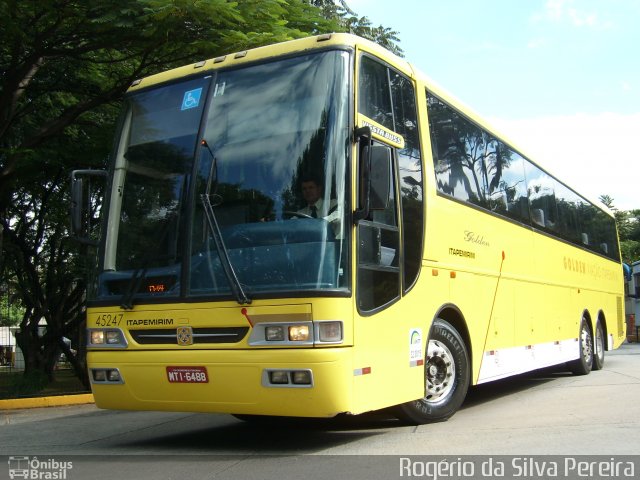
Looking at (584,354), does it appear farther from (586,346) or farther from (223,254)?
(223,254)

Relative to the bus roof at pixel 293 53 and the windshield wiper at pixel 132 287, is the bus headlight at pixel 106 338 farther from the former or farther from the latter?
the bus roof at pixel 293 53

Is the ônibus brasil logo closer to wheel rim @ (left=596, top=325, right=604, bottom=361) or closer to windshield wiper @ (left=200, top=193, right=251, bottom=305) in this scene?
windshield wiper @ (left=200, top=193, right=251, bottom=305)

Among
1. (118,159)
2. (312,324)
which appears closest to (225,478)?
(312,324)

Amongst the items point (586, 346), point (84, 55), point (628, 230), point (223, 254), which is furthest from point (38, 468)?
point (628, 230)

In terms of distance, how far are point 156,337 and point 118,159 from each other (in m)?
1.91

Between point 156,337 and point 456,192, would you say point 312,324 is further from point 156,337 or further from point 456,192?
point 456,192

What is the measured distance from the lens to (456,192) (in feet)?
26.7

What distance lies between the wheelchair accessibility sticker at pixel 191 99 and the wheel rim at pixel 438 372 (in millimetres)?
3305

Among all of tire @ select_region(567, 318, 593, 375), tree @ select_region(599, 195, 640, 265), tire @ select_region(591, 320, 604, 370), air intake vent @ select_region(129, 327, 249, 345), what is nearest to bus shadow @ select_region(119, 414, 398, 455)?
air intake vent @ select_region(129, 327, 249, 345)

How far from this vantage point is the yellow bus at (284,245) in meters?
5.79

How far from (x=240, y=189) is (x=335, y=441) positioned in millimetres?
2564

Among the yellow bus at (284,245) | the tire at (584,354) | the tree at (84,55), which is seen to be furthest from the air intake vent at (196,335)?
the tire at (584,354)

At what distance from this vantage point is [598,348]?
13.9 meters

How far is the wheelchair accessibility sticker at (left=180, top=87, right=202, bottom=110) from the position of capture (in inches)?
265
